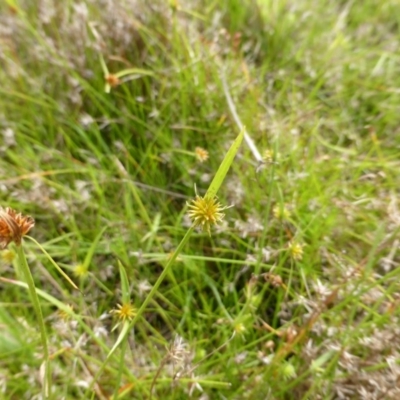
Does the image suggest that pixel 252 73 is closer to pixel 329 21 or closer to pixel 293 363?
pixel 329 21

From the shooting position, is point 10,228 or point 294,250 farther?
point 294,250

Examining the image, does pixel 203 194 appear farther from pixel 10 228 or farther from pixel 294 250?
pixel 10 228

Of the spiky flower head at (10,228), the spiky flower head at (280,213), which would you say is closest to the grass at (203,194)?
the spiky flower head at (280,213)

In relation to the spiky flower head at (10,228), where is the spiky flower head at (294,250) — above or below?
below

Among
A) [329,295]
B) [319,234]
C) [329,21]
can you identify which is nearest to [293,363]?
[329,295]

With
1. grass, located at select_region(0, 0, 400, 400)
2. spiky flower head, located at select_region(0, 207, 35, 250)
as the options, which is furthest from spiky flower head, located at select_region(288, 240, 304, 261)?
spiky flower head, located at select_region(0, 207, 35, 250)

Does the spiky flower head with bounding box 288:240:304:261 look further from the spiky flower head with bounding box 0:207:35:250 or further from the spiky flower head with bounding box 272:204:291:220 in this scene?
the spiky flower head with bounding box 0:207:35:250

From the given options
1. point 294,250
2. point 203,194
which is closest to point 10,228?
point 294,250

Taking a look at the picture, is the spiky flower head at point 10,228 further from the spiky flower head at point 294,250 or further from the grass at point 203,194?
the spiky flower head at point 294,250
